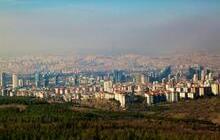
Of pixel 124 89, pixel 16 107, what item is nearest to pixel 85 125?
pixel 16 107

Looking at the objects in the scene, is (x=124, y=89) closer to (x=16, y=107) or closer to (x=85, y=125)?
(x=16, y=107)

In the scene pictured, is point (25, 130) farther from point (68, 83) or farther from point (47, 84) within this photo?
point (68, 83)

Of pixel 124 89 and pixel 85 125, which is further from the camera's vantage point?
pixel 124 89

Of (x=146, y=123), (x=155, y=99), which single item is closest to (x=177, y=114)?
(x=146, y=123)

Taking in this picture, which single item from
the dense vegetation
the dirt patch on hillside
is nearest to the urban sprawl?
the dirt patch on hillside

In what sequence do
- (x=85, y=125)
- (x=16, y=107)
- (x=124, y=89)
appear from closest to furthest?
1. (x=85, y=125)
2. (x=16, y=107)
3. (x=124, y=89)

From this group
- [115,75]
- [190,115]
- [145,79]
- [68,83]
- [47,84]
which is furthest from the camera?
[115,75]

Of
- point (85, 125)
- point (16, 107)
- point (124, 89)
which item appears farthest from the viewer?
point (124, 89)

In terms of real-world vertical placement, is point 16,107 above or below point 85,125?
above

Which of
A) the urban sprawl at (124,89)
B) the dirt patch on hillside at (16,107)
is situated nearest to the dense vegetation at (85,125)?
the dirt patch on hillside at (16,107)
